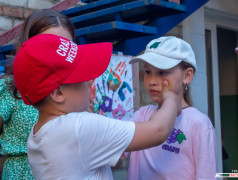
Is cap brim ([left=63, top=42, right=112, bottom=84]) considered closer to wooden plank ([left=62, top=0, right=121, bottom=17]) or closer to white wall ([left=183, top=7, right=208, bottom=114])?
wooden plank ([left=62, top=0, right=121, bottom=17])

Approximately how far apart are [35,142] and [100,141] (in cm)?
25

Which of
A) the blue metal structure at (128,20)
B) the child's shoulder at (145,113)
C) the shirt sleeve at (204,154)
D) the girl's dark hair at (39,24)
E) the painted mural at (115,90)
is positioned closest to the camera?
the shirt sleeve at (204,154)

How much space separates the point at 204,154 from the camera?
1.73 metres

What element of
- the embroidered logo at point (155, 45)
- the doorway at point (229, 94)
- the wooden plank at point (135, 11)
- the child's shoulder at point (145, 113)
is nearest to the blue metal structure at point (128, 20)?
the wooden plank at point (135, 11)

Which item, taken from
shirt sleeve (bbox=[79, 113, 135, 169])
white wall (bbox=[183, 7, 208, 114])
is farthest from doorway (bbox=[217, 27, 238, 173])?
A: shirt sleeve (bbox=[79, 113, 135, 169])

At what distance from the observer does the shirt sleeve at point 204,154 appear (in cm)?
171

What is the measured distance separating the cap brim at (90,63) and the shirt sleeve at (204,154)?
646 mm

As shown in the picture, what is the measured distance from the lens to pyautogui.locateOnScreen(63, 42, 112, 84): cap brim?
4.33ft

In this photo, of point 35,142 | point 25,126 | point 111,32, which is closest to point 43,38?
point 35,142

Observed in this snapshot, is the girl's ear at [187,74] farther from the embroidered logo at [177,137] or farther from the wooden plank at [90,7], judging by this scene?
the wooden plank at [90,7]

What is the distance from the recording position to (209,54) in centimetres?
491

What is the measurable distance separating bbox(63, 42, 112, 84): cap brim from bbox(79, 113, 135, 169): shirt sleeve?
14 cm

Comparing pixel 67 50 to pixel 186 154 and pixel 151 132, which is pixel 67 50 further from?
pixel 186 154

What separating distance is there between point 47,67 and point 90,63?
0.59 feet
